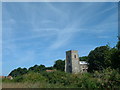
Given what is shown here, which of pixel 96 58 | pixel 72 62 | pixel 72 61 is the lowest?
pixel 72 62

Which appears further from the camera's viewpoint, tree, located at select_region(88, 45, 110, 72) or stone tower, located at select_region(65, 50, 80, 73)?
stone tower, located at select_region(65, 50, 80, 73)

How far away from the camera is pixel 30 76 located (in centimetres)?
1277

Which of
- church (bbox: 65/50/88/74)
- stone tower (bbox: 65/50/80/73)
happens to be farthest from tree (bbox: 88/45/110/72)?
stone tower (bbox: 65/50/80/73)

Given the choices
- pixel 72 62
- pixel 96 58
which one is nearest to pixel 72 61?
pixel 72 62

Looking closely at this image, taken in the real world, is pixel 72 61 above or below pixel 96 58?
below

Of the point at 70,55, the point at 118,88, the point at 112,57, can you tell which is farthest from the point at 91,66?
the point at 118,88

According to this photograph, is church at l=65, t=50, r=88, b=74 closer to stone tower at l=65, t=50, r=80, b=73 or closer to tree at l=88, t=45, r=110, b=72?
stone tower at l=65, t=50, r=80, b=73

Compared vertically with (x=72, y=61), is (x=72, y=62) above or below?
below

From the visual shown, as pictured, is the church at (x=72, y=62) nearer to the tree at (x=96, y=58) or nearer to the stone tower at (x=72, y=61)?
the stone tower at (x=72, y=61)

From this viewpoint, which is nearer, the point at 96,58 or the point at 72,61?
the point at 96,58

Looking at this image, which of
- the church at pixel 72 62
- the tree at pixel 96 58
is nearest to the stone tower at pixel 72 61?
the church at pixel 72 62

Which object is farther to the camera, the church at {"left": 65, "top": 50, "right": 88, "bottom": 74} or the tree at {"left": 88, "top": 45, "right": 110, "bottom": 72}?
the church at {"left": 65, "top": 50, "right": 88, "bottom": 74}

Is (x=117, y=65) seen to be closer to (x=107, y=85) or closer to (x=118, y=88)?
(x=107, y=85)

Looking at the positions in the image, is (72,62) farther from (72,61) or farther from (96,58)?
(96,58)
